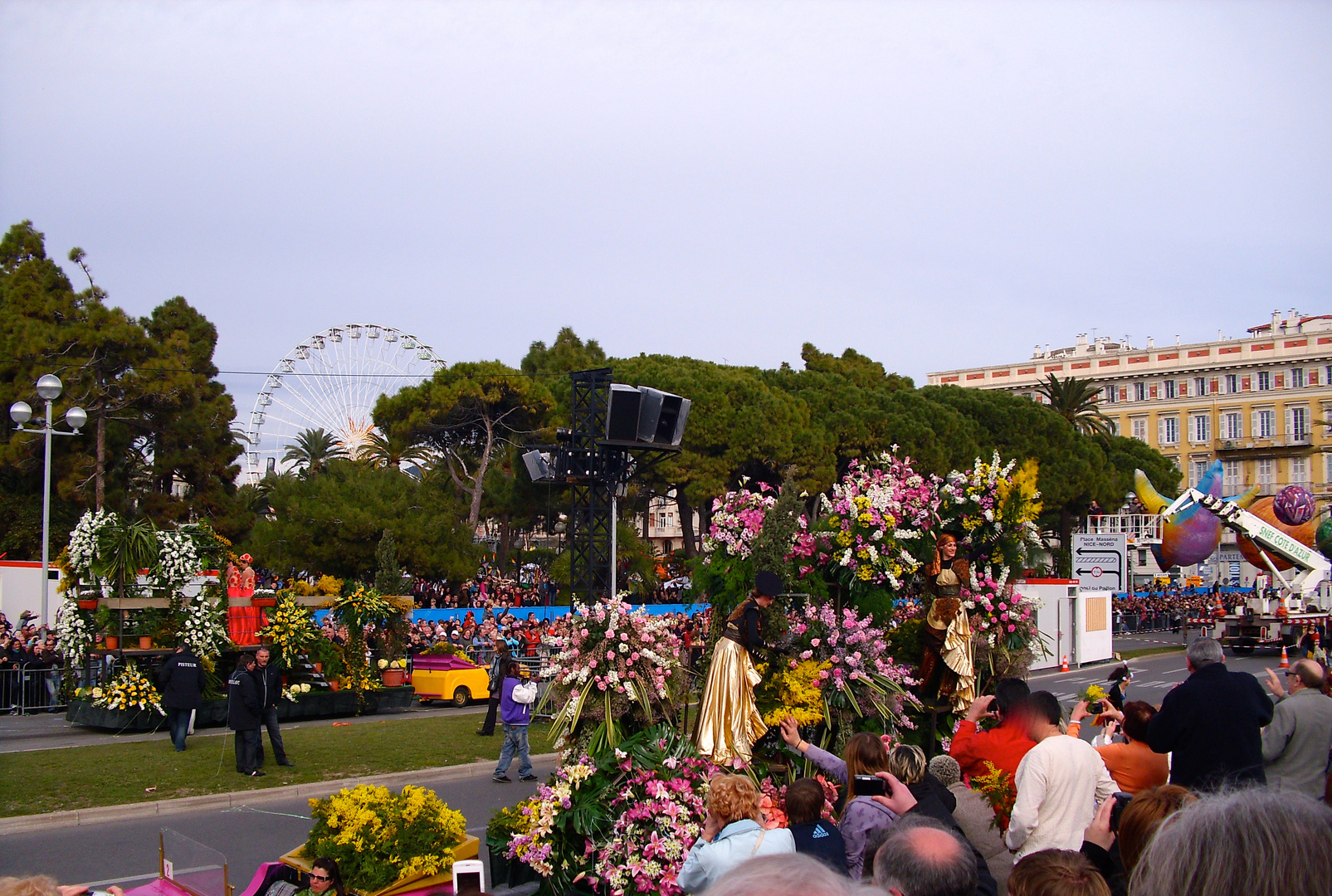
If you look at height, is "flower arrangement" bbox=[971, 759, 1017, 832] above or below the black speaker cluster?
below

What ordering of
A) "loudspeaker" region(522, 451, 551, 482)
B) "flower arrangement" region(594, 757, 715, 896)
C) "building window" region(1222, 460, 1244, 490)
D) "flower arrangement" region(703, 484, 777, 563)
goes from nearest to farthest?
"flower arrangement" region(594, 757, 715, 896) → "flower arrangement" region(703, 484, 777, 563) → "loudspeaker" region(522, 451, 551, 482) → "building window" region(1222, 460, 1244, 490)

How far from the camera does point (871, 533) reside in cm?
945

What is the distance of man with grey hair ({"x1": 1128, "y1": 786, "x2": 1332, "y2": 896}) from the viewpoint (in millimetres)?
1836

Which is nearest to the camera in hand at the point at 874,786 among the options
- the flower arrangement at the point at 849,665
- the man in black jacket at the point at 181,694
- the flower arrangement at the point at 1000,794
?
the flower arrangement at the point at 1000,794

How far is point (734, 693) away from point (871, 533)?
7.64ft

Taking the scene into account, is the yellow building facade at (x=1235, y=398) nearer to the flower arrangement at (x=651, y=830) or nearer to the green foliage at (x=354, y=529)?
the green foliage at (x=354, y=529)

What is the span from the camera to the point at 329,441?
59.9 metres

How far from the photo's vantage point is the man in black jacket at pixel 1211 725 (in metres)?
5.42

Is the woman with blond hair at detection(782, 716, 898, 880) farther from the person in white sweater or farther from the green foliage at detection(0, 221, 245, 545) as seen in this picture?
the green foliage at detection(0, 221, 245, 545)

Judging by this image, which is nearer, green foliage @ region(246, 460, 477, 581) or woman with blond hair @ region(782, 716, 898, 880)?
woman with blond hair @ region(782, 716, 898, 880)

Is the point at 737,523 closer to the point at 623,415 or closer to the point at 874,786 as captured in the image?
the point at 874,786

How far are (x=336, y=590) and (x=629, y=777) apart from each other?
14.1 m

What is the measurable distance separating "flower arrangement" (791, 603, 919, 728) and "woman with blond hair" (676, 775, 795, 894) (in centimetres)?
389

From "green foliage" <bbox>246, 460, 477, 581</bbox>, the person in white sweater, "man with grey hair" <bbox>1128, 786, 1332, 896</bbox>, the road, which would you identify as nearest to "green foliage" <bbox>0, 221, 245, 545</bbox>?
"green foliage" <bbox>246, 460, 477, 581</bbox>
